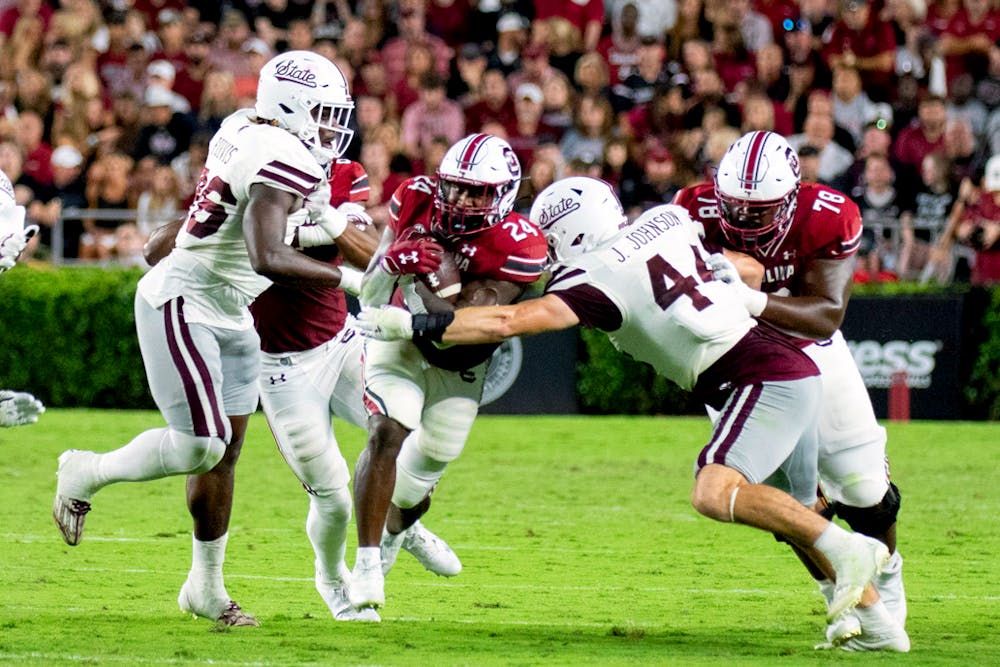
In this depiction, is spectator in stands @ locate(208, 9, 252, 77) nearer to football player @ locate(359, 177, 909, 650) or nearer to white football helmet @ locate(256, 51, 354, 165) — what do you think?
white football helmet @ locate(256, 51, 354, 165)

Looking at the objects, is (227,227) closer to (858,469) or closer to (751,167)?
Answer: (751,167)

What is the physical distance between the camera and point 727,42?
53.8ft

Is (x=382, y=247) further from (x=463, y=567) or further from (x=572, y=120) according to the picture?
(x=572, y=120)

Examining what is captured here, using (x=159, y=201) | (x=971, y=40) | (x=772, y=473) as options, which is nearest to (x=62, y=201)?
(x=159, y=201)

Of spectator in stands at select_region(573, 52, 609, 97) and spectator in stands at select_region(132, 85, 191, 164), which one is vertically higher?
spectator in stands at select_region(573, 52, 609, 97)

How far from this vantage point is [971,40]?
15.8m

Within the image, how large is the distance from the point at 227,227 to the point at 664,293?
5.61 ft

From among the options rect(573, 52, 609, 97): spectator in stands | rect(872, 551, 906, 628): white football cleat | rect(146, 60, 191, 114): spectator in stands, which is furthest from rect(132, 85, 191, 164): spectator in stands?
rect(872, 551, 906, 628): white football cleat

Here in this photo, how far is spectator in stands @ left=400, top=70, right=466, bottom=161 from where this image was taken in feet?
52.6

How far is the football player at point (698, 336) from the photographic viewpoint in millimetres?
6078

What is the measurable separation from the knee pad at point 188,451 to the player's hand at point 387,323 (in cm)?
72

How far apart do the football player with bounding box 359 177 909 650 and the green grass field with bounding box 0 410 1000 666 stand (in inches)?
24.5

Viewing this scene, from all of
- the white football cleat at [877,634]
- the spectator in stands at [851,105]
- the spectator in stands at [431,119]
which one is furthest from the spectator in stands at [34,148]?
the white football cleat at [877,634]

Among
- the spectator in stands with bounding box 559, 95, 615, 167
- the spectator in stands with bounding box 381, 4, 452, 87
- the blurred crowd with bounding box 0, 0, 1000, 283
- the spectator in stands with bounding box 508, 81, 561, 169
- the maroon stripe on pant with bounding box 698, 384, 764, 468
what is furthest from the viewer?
the spectator in stands with bounding box 381, 4, 452, 87
